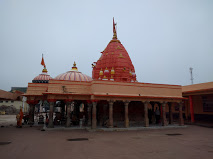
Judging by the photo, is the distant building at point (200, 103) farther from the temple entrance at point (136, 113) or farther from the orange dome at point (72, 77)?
the orange dome at point (72, 77)

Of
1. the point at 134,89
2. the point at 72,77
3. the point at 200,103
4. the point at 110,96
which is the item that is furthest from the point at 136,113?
the point at 72,77

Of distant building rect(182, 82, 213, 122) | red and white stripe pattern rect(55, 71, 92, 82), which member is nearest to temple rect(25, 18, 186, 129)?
red and white stripe pattern rect(55, 71, 92, 82)

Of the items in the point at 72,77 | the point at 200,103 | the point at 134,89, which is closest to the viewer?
the point at 134,89

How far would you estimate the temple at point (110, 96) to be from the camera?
1652cm

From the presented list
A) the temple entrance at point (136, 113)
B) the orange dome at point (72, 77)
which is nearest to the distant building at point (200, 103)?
the temple entrance at point (136, 113)

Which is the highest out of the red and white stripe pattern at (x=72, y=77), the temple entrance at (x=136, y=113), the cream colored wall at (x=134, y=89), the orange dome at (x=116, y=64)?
the orange dome at (x=116, y=64)

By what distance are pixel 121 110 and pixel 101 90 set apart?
16.1 ft

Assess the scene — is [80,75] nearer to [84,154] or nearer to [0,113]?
[84,154]

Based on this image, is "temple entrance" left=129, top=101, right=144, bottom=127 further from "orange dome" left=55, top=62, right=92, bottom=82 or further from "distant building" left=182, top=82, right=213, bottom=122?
"orange dome" left=55, top=62, right=92, bottom=82

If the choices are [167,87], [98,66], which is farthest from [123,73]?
[167,87]

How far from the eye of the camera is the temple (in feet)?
54.2

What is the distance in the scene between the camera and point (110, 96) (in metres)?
16.3

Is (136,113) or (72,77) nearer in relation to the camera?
(136,113)

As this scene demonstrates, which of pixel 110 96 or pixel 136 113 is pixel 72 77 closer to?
pixel 110 96
